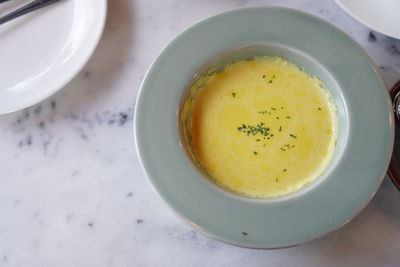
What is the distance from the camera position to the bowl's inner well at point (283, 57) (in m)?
0.86

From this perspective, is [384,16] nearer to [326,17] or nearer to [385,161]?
[326,17]

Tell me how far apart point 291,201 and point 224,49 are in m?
0.30

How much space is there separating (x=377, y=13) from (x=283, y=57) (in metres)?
0.20

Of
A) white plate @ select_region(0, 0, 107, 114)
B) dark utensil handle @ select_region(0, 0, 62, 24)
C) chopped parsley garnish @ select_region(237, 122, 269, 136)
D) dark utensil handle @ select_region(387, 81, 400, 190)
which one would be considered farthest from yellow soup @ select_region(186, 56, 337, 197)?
dark utensil handle @ select_region(0, 0, 62, 24)

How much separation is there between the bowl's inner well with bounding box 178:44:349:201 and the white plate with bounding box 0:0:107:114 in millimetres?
230

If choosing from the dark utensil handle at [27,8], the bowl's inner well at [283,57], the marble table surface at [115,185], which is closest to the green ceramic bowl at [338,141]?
the bowl's inner well at [283,57]

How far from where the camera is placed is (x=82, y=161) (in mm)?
989

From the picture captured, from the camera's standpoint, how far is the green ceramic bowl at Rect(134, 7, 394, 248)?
0.82 meters

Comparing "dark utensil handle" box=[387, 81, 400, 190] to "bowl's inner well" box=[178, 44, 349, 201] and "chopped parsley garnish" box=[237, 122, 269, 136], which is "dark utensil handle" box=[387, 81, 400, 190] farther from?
"chopped parsley garnish" box=[237, 122, 269, 136]

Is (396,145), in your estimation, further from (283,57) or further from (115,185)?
(115,185)

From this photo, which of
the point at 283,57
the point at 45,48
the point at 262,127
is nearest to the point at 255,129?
the point at 262,127

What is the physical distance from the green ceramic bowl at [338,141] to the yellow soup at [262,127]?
0.10 ft

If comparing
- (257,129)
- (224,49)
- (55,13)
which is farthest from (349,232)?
(55,13)

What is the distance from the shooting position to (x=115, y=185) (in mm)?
974
